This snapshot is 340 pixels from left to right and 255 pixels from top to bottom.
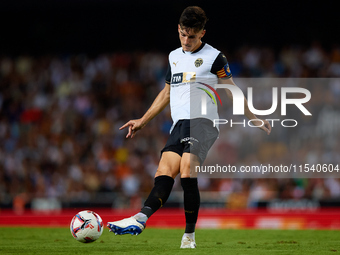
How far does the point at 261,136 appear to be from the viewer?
45.2 feet

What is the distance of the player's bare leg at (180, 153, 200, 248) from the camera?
5.12 metres

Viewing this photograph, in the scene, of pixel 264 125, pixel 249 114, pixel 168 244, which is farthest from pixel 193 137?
pixel 168 244

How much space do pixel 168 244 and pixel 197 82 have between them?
1824 mm

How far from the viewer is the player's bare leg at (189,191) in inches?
202

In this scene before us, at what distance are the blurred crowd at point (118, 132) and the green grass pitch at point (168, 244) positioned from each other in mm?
5522

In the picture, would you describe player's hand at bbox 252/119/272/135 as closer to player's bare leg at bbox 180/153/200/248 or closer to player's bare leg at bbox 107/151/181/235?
player's bare leg at bbox 180/153/200/248

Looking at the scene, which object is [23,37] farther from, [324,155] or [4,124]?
[324,155]

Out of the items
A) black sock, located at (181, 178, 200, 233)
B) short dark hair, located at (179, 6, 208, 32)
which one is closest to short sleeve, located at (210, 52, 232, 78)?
short dark hair, located at (179, 6, 208, 32)

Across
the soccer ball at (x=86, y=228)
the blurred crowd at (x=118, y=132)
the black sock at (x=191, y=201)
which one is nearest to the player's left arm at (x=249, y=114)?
the black sock at (x=191, y=201)

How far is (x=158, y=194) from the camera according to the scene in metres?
5.20

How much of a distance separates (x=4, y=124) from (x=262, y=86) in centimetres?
788

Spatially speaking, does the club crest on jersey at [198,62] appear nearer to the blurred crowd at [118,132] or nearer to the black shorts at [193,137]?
the black shorts at [193,137]

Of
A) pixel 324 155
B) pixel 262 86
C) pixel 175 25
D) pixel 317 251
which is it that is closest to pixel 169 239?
pixel 317 251

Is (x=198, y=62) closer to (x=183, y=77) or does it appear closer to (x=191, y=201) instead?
(x=183, y=77)
